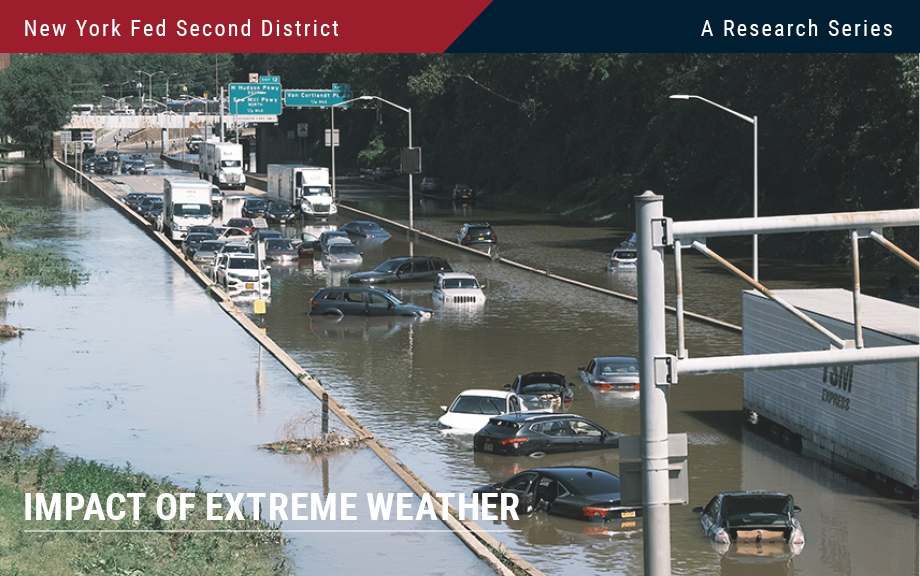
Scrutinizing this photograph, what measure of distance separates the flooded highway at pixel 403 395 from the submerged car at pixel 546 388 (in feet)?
2.18

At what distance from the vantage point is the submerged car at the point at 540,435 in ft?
97.0

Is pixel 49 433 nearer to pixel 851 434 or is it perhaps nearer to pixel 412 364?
pixel 412 364

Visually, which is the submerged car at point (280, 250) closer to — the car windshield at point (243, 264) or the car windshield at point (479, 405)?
the car windshield at point (243, 264)

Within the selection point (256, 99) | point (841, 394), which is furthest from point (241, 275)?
point (256, 99)

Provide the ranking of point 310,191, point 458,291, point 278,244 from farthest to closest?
point 310,191, point 278,244, point 458,291

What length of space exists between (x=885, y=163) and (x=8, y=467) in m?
48.0

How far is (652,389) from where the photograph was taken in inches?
390

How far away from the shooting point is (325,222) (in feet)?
298

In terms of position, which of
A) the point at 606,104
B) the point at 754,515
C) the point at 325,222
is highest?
the point at 606,104

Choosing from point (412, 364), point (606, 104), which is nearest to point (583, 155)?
point (606, 104)

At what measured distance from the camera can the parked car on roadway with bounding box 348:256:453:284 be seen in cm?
6044

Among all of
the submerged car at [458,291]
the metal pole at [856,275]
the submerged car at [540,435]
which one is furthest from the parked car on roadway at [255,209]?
the metal pole at [856,275]

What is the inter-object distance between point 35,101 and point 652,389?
166 meters

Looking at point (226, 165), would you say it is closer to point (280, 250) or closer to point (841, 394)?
point (280, 250)
